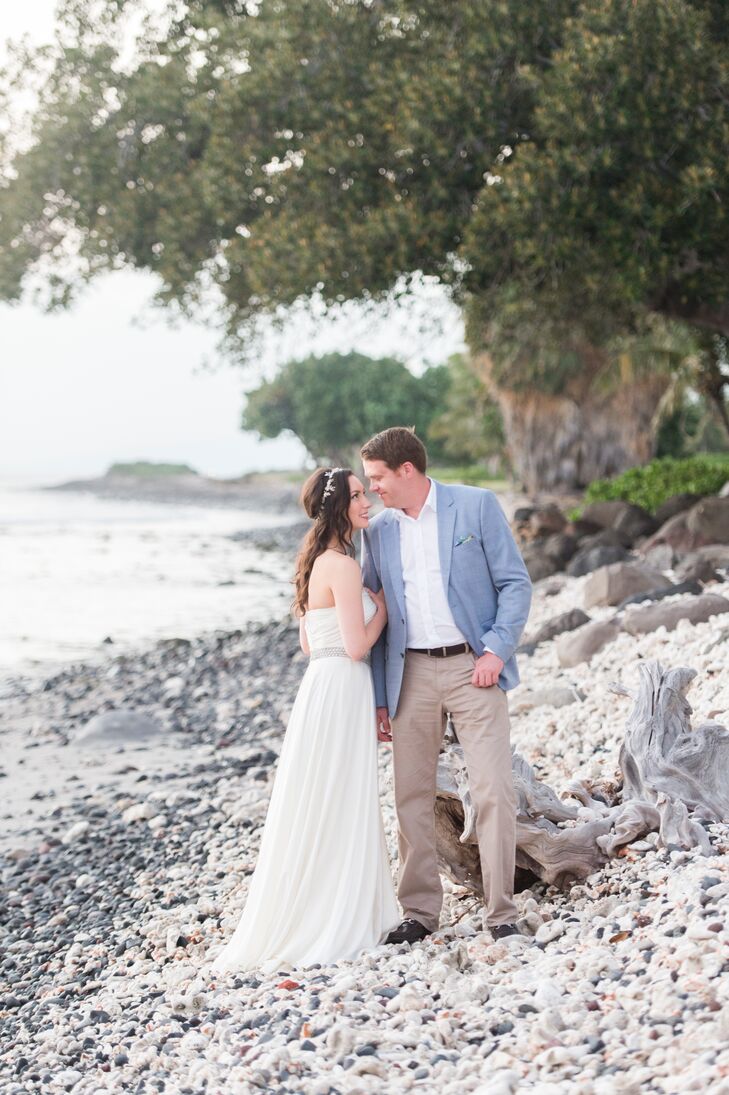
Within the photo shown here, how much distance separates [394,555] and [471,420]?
167ft

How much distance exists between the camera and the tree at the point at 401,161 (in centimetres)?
1405

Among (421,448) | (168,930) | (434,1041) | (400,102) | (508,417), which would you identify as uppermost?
(400,102)

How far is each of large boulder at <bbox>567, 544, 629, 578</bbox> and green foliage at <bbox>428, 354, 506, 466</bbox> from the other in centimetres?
2514

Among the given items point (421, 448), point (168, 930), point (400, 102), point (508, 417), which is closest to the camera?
point (421, 448)

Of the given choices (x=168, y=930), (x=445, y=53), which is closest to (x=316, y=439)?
(x=445, y=53)

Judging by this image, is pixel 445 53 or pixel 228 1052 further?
pixel 445 53

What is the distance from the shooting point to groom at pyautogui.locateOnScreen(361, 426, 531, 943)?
5434mm

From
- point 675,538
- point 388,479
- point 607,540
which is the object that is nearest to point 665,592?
point 675,538

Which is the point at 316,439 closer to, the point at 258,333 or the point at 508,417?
the point at 508,417

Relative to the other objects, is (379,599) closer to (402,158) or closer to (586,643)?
(586,643)

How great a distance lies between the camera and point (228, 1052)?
454cm

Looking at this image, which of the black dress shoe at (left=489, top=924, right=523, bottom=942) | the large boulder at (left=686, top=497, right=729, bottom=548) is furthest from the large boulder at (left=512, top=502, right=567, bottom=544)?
the black dress shoe at (left=489, top=924, right=523, bottom=942)

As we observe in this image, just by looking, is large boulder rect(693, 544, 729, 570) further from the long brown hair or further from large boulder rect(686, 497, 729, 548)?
the long brown hair

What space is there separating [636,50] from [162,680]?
1042 centimetres
